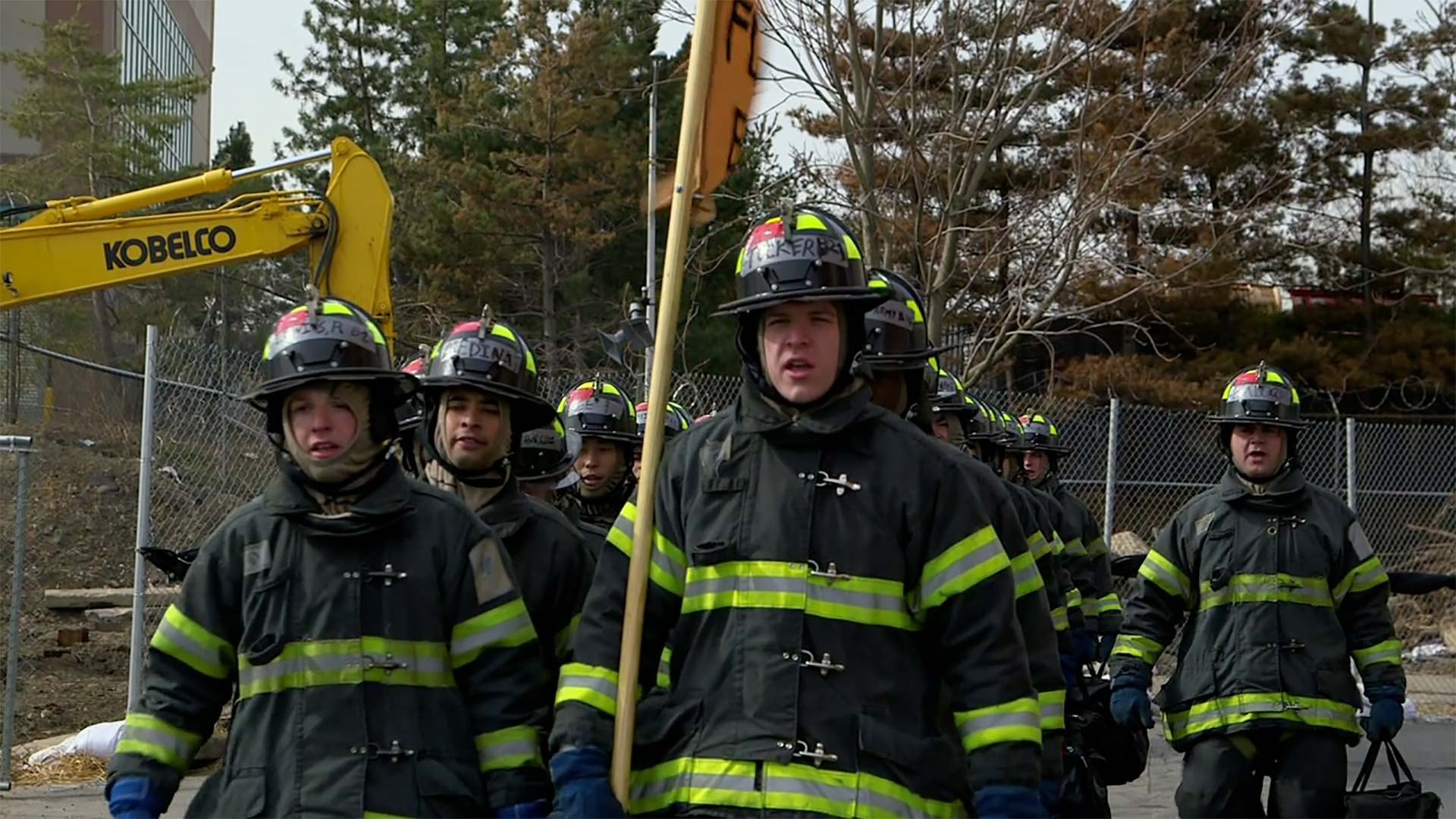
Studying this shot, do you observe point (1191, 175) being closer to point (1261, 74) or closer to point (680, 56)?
point (1261, 74)

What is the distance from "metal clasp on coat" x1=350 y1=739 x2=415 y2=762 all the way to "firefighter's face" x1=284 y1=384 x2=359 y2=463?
2.28 feet

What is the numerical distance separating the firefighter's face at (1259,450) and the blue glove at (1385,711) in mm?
1032

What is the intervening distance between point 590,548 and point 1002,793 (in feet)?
7.38

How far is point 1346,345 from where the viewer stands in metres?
27.7

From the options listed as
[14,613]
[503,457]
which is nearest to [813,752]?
[503,457]

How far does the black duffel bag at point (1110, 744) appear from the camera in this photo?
8.55m

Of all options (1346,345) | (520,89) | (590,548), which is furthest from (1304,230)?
(590,548)

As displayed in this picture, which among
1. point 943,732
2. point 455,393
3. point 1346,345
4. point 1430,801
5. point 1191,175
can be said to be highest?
point 1191,175

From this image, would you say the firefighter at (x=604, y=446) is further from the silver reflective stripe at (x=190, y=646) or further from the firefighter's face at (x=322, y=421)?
the silver reflective stripe at (x=190, y=646)

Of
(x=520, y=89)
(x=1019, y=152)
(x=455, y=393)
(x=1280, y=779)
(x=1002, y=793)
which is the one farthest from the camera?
(x=520, y=89)

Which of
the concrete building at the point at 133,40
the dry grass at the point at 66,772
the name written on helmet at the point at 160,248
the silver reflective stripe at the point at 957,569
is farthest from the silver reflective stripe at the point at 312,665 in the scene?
the concrete building at the point at 133,40

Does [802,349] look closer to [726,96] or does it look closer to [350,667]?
[726,96]

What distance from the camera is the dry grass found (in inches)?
396

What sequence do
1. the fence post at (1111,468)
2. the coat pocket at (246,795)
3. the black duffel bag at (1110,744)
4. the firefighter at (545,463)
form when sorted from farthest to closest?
the fence post at (1111,468) < the black duffel bag at (1110,744) < the firefighter at (545,463) < the coat pocket at (246,795)
